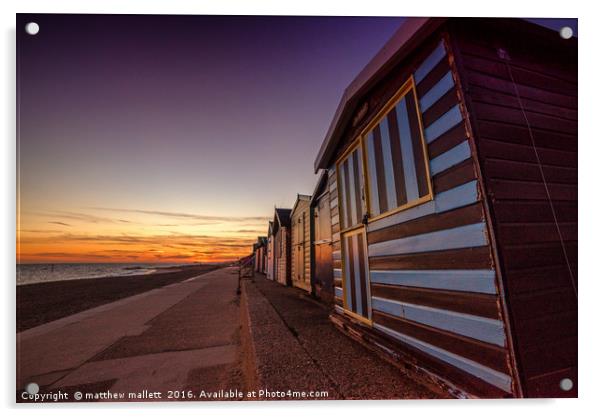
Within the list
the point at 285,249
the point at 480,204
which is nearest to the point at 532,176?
the point at 480,204

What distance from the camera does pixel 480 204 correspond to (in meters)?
1.99

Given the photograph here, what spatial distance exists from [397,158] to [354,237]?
1.61m

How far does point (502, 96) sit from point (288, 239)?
12.6m

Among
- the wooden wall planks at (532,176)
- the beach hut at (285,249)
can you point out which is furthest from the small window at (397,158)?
the beach hut at (285,249)

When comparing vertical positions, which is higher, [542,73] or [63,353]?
[542,73]

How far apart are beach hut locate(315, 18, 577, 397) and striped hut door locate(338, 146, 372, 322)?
2.10 feet

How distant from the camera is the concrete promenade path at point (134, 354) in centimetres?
330

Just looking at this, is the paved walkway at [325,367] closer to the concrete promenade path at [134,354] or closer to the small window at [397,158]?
the concrete promenade path at [134,354]

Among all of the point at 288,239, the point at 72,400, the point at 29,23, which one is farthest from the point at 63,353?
the point at 288,239

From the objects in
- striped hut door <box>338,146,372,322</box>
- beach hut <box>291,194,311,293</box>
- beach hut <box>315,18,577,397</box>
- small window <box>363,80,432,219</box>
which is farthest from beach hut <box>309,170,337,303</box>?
beach hut <box>315,18,577,397</box>

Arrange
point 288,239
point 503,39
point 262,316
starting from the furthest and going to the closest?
point 288,239 → point 262,316 → point 503,39
